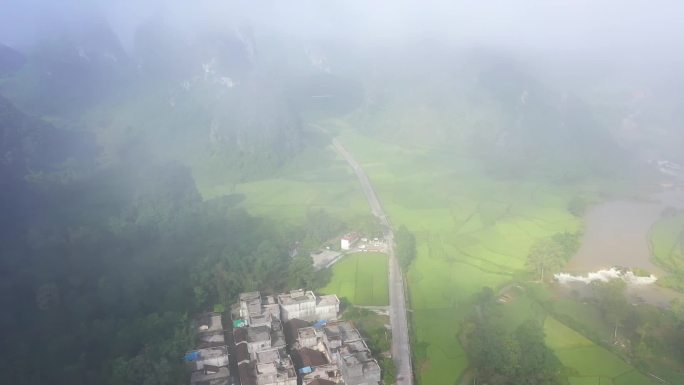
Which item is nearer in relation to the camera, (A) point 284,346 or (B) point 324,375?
(B) point 324,375

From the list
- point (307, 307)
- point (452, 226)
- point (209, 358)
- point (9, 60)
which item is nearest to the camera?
point (209, 358)

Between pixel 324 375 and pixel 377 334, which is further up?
pixel 377 334

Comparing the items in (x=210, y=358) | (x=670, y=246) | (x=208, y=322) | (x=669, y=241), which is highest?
(x=669, y=241)

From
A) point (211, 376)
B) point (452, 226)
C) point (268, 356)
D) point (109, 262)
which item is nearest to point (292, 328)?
point (268, 356)

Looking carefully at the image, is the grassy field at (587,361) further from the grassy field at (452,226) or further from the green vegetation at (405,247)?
the green vegetation at (405,247)

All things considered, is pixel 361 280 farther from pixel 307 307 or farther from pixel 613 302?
pixel 613 302

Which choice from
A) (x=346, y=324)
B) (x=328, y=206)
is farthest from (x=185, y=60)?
(x=346, y=324)

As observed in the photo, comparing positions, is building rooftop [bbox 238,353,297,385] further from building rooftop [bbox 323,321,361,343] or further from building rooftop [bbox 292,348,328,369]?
building rooftop [bbox 323,321,361,343]

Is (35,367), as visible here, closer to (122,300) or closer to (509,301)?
(122,300)
